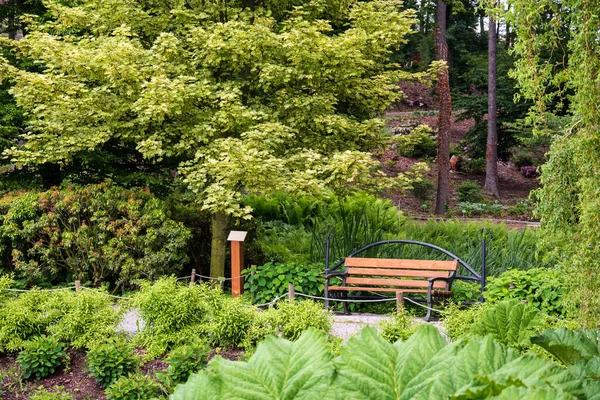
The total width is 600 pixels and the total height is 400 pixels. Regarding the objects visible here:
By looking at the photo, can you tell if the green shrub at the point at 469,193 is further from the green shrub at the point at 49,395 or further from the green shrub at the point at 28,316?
the green shrub at the point at 49,395

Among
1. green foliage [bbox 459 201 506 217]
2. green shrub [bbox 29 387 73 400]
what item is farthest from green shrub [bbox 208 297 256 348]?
green foliage [bbox 459 201 506 217]

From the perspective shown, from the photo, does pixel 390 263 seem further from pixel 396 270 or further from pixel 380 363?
pixel 380 363

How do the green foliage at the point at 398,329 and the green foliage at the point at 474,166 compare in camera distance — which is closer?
the green foliage at the point at 398,329

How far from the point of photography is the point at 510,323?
1.81 meters

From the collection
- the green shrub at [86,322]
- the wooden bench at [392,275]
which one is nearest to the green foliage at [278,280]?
the wooden bench at [392,275]

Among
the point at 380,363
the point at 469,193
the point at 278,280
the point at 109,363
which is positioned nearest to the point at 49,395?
the point at 109,363

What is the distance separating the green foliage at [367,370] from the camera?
95 cm

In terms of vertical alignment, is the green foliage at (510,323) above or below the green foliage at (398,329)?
above

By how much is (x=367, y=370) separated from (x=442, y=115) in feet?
53.4

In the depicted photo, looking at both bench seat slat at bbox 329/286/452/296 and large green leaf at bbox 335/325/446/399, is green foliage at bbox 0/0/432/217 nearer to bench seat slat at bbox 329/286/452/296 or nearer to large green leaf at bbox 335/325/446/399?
bench seat slat at bbox 329/286/452/296

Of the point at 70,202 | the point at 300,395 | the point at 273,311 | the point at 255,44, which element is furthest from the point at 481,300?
the point at 300,395

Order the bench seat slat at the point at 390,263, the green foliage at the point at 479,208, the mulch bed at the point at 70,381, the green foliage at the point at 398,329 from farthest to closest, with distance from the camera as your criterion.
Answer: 1. the green foliage at the point at 479,208
2. the bench seat slat at the point at 390,263
3. the green foliage at the point at 398,329
4. the mulch bed at the point at 70,381

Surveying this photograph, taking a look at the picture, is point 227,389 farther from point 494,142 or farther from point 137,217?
point 494,142

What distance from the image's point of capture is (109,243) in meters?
8.62
